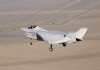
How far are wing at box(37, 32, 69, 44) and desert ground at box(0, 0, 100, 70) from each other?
6.78 ft

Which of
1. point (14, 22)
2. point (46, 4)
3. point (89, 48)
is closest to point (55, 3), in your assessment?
point (46, 4)

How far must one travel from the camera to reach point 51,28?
49.1 meters

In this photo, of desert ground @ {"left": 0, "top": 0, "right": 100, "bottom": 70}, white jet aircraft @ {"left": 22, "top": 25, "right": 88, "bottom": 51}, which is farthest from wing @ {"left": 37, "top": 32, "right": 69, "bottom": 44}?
desert ground @ {"left": 0, "top": 0, "right": 100, "bottom": 70}

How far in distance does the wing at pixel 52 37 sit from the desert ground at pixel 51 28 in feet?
6.78

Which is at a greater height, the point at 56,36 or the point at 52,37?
the point at 56,36

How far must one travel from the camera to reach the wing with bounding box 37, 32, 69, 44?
105 ft

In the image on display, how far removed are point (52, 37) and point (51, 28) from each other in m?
15.4

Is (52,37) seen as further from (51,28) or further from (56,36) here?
(51,28)

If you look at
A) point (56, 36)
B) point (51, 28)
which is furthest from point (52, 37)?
point (51, 28)

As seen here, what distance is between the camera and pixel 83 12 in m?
60.9

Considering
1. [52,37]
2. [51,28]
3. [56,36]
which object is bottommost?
[52,37]

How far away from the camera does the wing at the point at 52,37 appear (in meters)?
32.1

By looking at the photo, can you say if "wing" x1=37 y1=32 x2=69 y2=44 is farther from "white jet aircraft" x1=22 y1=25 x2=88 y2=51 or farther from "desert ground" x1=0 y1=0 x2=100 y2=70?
"desert ground" x1=0 y1=0 x2=100 y2=70

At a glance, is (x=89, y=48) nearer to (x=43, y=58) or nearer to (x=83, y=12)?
(x=43, y=58)
